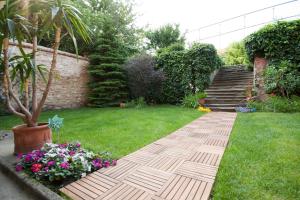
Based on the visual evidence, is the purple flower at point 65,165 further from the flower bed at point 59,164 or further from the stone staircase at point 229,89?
the stone staircase at point 229,89

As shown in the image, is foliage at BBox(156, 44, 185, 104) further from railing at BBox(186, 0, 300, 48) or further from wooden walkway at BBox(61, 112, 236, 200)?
wooden walkway at BBox(61, 112, 236, 200)

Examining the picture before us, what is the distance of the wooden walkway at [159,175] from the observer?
5.45 feet

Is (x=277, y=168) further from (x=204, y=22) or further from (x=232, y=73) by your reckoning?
(x=204, y=22)

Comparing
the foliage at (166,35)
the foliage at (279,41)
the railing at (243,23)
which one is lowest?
the foliage at (279,41)

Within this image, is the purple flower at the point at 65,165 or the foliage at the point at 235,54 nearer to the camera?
the purple flower at the point at 65,165

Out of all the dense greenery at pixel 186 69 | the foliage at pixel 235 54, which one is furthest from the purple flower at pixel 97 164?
the foliage at pixel 235 54

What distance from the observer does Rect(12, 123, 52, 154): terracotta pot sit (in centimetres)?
252

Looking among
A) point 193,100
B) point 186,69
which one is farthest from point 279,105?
point 186,69

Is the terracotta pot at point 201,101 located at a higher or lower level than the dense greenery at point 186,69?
lower

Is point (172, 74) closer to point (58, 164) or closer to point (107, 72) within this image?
point (107, 72)

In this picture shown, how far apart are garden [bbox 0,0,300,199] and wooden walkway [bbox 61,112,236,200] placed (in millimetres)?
132

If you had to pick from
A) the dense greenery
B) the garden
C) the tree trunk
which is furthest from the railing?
the tree trunk

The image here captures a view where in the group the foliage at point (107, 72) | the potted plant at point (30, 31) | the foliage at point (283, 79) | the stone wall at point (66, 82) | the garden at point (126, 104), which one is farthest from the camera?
the foliage at point (107, 72)

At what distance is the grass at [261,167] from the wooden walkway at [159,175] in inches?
5.7
